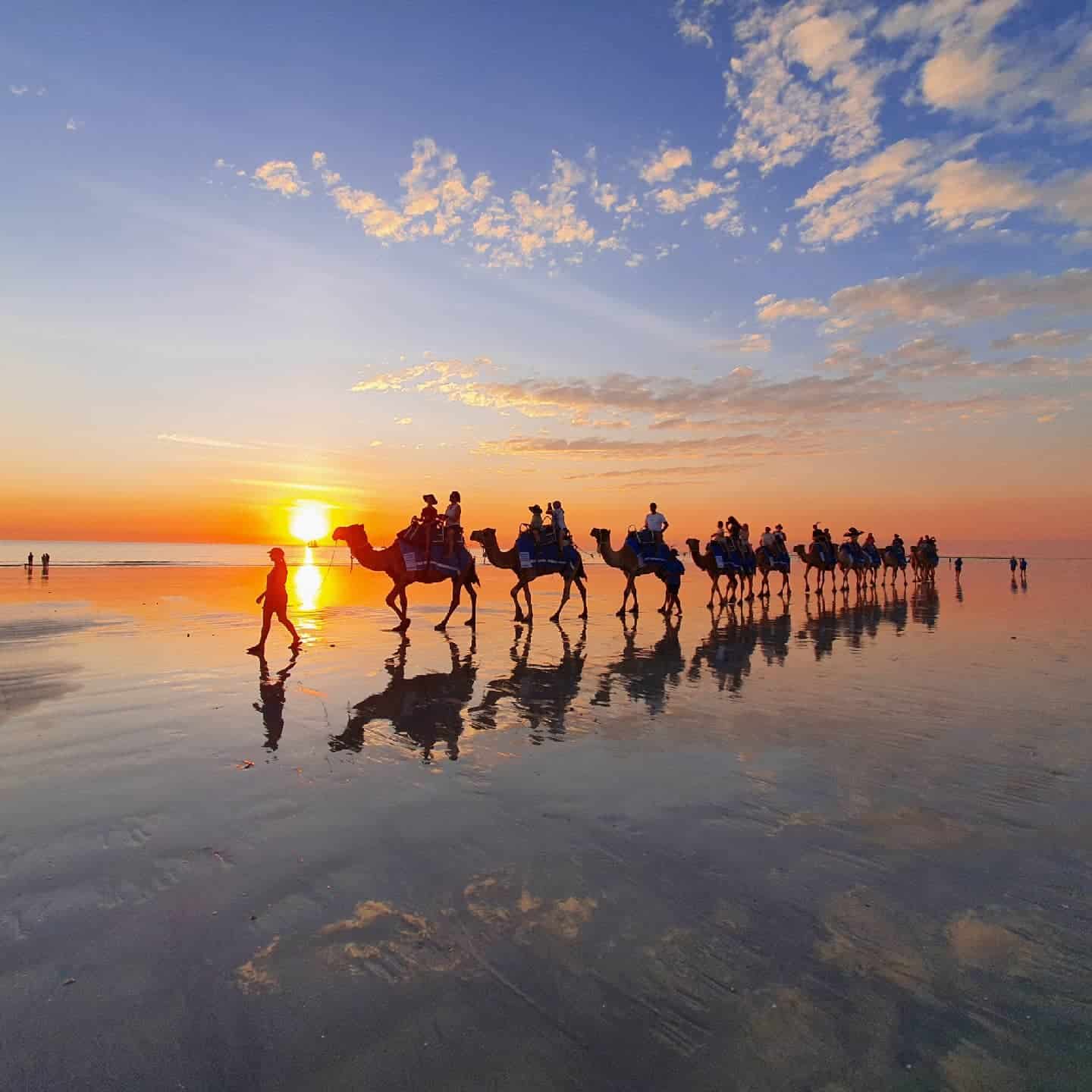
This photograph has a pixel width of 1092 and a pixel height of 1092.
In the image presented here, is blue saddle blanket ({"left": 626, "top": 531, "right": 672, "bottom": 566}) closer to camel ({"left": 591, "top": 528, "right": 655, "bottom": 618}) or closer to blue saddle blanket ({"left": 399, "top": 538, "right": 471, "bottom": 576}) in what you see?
camel ({"left": 591, "top": 528, "right": 655, "bottom": 618})

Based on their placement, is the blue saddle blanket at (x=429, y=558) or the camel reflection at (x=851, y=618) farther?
the blue saddle blanket at (x=429, y=558)

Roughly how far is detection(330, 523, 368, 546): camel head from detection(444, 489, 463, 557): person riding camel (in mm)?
2060

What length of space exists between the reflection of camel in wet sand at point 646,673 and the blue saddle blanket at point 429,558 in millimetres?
4833

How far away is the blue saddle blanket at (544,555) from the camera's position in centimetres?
1880

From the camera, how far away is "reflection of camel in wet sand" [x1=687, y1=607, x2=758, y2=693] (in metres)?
11.1

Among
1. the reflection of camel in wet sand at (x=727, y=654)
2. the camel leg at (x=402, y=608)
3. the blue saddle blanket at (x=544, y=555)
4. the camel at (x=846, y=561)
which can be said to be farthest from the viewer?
the camel at (x=846, y=561)

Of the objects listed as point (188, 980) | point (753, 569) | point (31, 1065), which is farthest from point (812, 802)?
point (753, 569)

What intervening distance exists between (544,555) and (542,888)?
15097 mm

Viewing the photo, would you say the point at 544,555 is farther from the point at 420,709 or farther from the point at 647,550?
the point at 420,709

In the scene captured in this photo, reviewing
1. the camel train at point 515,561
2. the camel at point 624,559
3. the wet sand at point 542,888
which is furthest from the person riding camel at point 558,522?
the wet sand at point 542,888

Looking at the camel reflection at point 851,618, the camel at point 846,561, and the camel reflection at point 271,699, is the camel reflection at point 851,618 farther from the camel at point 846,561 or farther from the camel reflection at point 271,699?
the camel reflection at point 271,699

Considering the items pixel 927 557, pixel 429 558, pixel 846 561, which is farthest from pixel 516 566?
pixel 927 557

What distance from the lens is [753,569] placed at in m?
26.4

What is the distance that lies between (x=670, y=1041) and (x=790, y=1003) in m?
0.65
